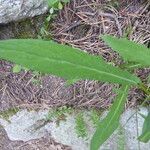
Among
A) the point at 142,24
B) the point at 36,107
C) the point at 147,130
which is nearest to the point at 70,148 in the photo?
the point at 36,107

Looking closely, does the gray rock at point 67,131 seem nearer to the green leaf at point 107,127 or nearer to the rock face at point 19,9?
the rock face at point 19,9

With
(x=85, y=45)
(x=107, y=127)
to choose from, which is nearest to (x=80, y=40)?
(x=85, y=45)

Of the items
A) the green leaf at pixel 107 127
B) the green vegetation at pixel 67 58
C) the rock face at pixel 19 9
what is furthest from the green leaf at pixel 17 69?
the green vegetation at pixel 67 58

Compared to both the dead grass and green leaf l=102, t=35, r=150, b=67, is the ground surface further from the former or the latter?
green leaf l=102, t=35, r=150, b=67


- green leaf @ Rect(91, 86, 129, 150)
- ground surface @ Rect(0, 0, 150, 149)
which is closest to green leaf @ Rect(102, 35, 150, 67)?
green leaf @ Rect(91, 86, 129, 150)

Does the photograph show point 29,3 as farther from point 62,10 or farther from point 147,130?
point 147,130

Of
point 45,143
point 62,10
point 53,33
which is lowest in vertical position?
point 45,143
